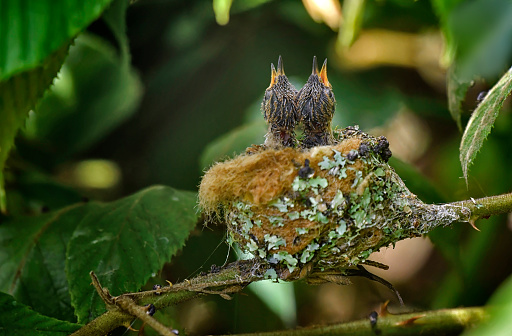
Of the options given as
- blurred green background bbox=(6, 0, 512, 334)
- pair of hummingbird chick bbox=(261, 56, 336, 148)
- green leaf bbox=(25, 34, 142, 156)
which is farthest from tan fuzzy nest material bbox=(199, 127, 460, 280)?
green leaf bbox=(25, 34, 142, 156)

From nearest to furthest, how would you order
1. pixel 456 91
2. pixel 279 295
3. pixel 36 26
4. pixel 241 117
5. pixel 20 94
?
pixel 36 26 → pixel 20 94 → pixel 456 91 → pixel 279 295 → pixel 241 117

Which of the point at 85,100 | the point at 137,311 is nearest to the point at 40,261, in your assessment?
the point at 137,311

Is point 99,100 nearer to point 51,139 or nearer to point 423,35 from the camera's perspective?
point 51,139

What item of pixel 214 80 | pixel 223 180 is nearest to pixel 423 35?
pixel 214 80

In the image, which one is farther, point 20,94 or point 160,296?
point 20,94

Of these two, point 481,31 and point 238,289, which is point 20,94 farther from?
point 481,31

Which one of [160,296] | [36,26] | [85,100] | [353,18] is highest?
[353,18]

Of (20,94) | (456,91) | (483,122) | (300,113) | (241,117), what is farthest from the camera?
(241,117)
